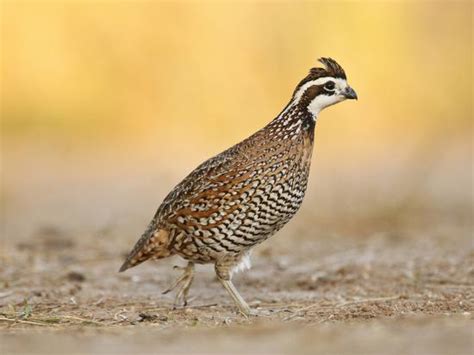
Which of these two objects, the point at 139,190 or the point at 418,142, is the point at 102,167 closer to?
the point at 139,190

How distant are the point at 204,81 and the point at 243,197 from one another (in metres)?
10.7

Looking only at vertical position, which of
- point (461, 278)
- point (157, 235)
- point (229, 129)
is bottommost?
point (461, 278)

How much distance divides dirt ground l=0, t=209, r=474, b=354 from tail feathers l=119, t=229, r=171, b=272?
312mm

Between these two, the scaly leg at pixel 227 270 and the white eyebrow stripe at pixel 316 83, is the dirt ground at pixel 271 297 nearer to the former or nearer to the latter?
the scaly leg at pixel 227 270

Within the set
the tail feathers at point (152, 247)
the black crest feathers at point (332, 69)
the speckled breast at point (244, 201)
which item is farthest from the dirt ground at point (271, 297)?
the black crest feathers at point (332, 69)

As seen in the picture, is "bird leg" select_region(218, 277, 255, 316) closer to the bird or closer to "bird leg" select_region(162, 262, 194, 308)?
the bird

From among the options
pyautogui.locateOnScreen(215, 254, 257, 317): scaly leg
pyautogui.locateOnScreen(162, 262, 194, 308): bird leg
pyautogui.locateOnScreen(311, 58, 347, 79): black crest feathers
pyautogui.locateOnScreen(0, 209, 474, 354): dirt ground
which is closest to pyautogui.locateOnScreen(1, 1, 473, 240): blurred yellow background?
pyautogui.locateOnScreen(0, 209, 474, 354): dirt ground

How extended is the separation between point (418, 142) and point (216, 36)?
401cm

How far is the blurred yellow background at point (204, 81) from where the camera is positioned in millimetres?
15289

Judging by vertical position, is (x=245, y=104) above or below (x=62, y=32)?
below

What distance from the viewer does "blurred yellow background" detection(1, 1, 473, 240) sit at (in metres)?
15.3

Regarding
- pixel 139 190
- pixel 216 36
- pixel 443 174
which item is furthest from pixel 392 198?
pixel 216 36

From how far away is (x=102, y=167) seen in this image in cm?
1509

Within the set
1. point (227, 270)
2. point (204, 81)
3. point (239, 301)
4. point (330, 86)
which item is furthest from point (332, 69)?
Answer: point (204, 81)
